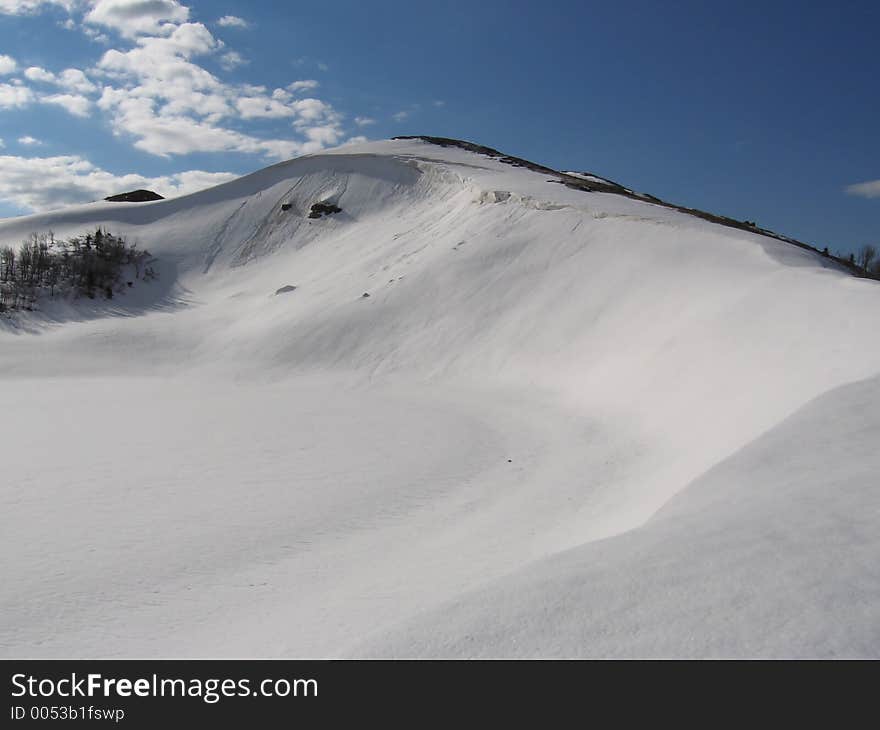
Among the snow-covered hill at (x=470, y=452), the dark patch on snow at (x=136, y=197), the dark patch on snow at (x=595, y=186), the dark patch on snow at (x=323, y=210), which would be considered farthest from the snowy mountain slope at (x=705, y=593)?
the dark patch on snow at (x=136, y=197)

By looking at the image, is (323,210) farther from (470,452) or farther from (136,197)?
(470,452)

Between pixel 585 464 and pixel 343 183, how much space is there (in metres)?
20.2

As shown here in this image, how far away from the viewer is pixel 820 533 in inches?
132

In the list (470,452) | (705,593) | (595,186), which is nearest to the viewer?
(705,593)

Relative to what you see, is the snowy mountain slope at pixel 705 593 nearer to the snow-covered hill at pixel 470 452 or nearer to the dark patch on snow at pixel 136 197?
the snow-covered hill at pixel 470 452

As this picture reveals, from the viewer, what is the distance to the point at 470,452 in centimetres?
877

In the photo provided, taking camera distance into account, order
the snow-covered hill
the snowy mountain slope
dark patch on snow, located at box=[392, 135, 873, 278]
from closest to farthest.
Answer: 1. the snowy mountain slope
2. the snow-covered hill
3. dark patch on snow, located at box=[392, 135, 873, 278]

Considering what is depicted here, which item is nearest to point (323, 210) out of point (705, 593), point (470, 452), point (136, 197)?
point (136, 197)

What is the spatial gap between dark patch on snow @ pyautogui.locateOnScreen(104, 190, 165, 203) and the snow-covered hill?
9.08m

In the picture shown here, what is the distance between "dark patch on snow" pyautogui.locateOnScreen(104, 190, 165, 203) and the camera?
2777cm

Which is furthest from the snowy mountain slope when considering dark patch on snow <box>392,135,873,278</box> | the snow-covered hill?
dark patch on snow <box>392,135,873,278</box>

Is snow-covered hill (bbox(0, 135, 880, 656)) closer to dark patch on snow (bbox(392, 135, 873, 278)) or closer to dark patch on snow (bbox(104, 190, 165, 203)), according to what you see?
dark patch on snow (bbox(392, 135, 873, 278))

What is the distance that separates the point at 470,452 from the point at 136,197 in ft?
82.2

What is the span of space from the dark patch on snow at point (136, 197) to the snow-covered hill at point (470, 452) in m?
9.08
